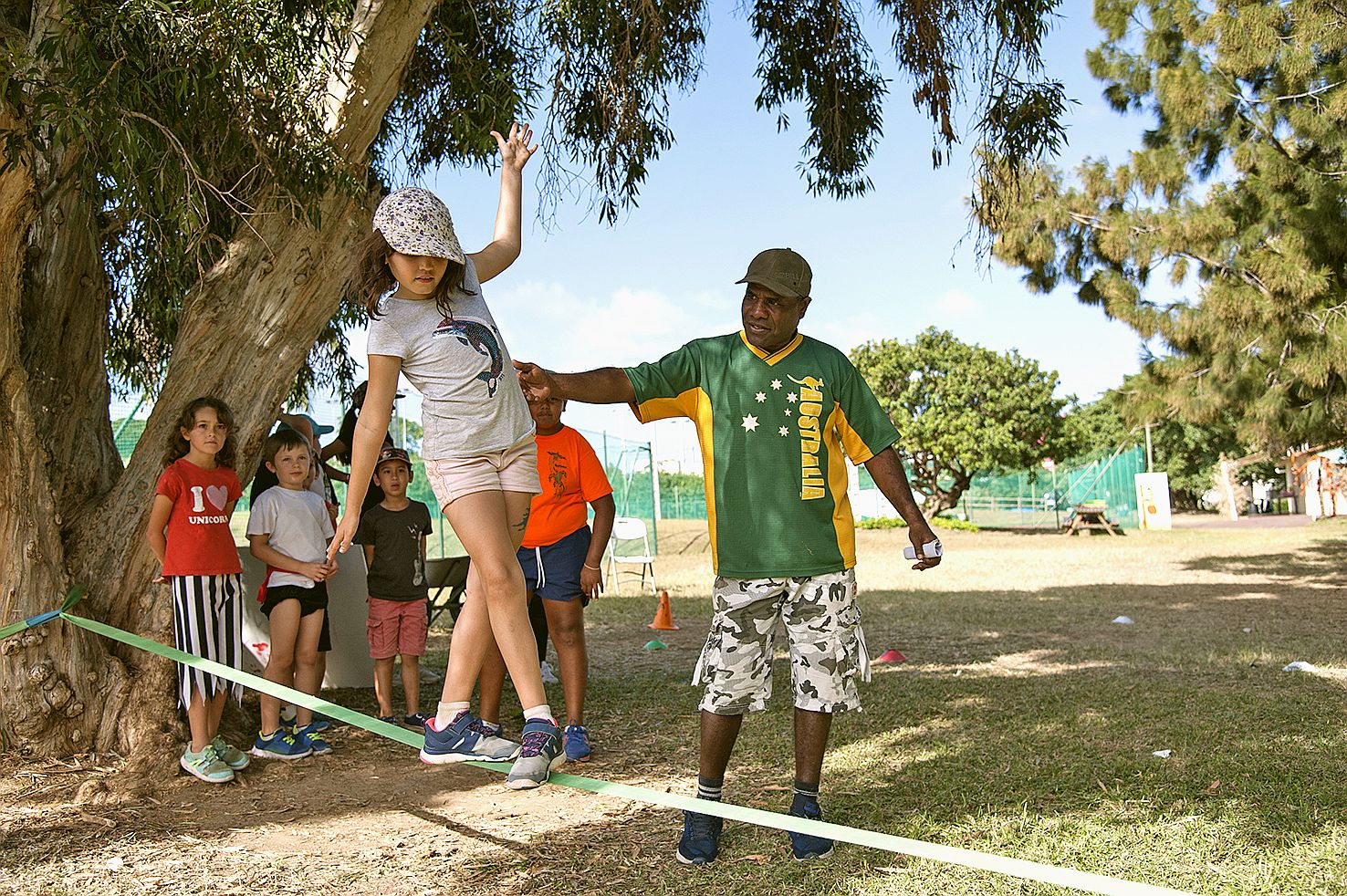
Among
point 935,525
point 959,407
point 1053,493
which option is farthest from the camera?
point 1053,493

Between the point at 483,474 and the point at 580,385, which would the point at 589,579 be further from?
the point at 483,474

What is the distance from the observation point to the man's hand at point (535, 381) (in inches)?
132

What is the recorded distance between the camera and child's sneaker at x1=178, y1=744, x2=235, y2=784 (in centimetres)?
482

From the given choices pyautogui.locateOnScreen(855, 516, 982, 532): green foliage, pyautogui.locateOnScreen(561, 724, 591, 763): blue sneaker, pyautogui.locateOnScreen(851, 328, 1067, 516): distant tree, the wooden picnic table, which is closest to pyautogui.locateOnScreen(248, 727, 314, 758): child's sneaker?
pyautogui.locateOnScreen(561, 724, 591, 763): blue sneaker

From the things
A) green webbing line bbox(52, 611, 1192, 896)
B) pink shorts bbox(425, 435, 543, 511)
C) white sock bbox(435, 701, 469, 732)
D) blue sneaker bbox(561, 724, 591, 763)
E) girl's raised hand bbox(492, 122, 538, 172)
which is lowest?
blue sneaker bbox(561, 724, 591, 763)

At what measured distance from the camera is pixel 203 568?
4820 millimetres

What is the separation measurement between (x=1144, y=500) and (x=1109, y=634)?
24.3 m

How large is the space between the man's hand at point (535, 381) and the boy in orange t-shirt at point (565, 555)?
1.88 meters

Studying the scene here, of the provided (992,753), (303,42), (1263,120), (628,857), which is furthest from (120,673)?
(1263,120)

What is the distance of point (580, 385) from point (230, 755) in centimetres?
268

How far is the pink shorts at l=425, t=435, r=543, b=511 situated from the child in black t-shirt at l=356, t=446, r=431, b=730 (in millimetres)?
2756

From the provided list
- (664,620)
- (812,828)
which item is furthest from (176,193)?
(664,620)

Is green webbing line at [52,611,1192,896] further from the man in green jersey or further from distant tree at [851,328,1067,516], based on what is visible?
distant tree at [851,328,1067,516]

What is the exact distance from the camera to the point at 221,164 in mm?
5055
